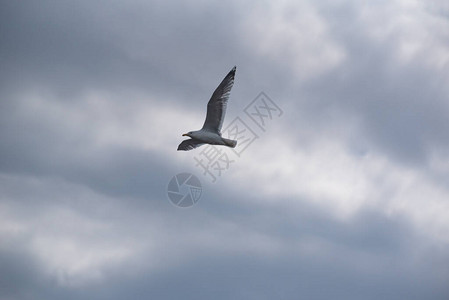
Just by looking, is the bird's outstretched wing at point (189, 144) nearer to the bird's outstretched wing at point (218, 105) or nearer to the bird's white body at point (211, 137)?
the bird's white body at point (211, 137)

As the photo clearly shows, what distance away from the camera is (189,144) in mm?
74125

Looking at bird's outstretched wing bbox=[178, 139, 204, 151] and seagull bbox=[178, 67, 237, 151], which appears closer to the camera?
seagull bbox=[178, 67, 237, 151]

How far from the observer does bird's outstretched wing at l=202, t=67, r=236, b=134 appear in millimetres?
70812

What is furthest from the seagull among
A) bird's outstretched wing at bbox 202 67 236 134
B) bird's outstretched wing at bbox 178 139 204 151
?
bird's outstretched wing at bbox 178 139 204 151

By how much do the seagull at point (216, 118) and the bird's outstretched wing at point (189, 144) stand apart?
73cm

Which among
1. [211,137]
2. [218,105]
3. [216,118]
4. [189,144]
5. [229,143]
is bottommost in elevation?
[229,143]

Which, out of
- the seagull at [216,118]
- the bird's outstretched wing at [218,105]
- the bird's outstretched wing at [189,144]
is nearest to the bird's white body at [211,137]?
the seagull at [216,118]

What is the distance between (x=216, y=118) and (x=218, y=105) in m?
1.32

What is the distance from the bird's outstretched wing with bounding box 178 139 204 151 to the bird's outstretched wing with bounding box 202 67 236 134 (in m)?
2.06

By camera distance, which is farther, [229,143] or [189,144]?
[189,144]

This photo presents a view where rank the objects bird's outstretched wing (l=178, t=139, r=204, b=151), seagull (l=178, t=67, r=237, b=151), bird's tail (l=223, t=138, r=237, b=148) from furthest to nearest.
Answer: bird's outstretched wing (l=178, t=139, r=204, b=151)
bird's tail (l=223, t=138, r=237, b=148)
seagull (l=178, t=67, r=237, b=151)

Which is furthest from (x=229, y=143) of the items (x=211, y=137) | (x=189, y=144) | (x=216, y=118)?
(x=189, y=144)

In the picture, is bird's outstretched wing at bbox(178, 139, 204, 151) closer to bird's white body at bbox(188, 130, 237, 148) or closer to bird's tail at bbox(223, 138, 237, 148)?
bird's white body at bbox(188, 130, 237, 148)

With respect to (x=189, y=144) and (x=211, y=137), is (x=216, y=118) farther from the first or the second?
(x=189, y=144)
